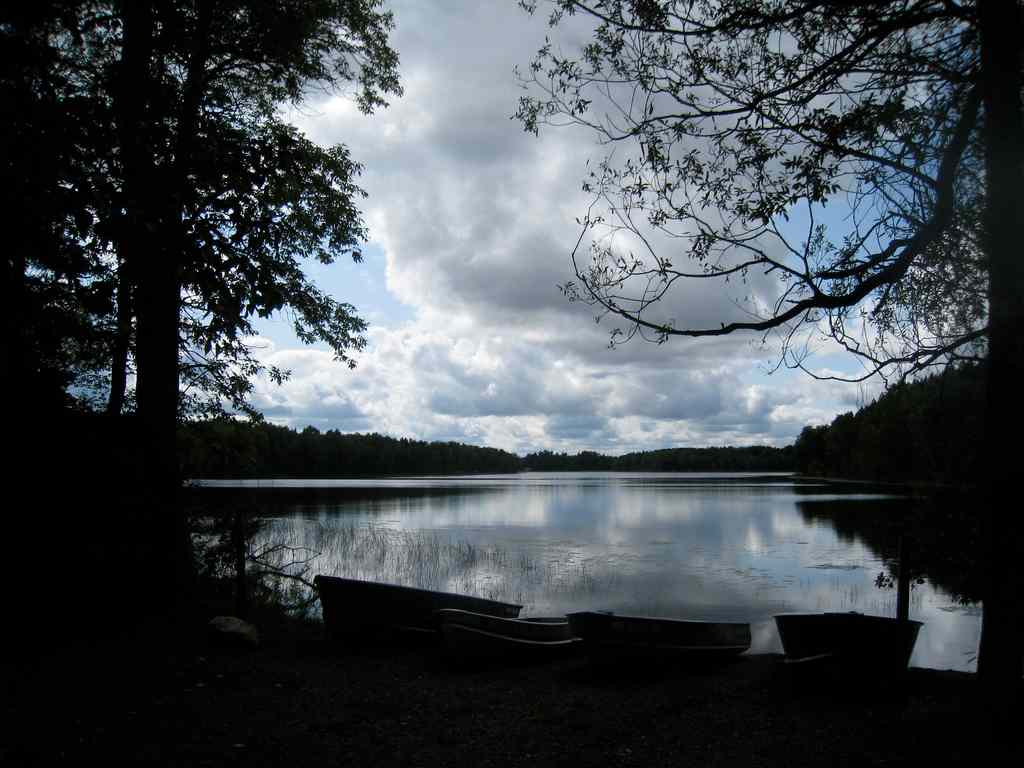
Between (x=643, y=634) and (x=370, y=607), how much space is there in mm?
3661

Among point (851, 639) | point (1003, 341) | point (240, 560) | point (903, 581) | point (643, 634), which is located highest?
point (1003, 341)

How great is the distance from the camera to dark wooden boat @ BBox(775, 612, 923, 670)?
24.7ft

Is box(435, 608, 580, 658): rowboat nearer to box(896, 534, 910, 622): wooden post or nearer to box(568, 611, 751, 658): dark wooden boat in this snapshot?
box(568, 611, 751, 658): dark wooden boat

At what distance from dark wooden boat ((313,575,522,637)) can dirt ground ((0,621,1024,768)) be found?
0.65 metres

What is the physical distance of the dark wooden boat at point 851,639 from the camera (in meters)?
7.52

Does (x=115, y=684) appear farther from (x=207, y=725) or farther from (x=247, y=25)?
(x=247, y=25)

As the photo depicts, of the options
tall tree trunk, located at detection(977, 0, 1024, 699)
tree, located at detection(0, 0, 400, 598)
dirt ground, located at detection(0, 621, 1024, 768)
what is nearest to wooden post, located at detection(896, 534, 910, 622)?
dirt ground, located at detection(0, 621, 1024, 768)

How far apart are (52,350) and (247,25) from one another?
5117 mm

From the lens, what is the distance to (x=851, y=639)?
7680 millimetres

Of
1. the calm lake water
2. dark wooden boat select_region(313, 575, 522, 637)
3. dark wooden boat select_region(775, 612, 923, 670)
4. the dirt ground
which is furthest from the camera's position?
the calm lake water

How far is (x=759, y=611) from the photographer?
1513 cm

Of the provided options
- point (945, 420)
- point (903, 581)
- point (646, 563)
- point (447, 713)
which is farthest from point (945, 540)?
point (646, 563)

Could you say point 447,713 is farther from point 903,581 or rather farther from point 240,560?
point 903,581

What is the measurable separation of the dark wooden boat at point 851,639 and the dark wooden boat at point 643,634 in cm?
103
